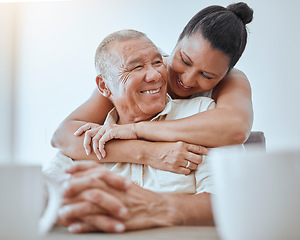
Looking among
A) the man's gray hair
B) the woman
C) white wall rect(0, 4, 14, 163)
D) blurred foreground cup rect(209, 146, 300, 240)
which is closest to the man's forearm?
the woman

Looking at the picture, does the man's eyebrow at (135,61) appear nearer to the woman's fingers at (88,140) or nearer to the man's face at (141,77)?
the man's face at (141,77)

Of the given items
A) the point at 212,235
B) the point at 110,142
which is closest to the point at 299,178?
the point at 212,235

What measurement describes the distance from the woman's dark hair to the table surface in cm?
83

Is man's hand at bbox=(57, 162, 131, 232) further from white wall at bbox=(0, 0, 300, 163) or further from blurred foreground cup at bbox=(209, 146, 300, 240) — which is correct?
white wall at bbox=(0, 0, 300, 163)

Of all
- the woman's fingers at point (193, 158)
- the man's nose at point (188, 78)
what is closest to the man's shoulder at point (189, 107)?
the man's nose at point (188, 78)

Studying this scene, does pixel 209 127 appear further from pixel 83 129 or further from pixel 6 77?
pixel 6 77

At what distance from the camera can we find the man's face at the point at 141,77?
1237 millimetres

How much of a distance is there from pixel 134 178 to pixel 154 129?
17 centimetres

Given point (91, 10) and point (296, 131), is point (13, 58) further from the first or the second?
point (296, 131)

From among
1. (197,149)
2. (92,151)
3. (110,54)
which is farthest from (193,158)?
(110,54)

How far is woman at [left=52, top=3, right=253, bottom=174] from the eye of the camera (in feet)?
3.50

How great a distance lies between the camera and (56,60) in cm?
242

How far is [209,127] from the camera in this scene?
106 centimetres

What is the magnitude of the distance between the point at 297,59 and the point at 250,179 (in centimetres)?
175
